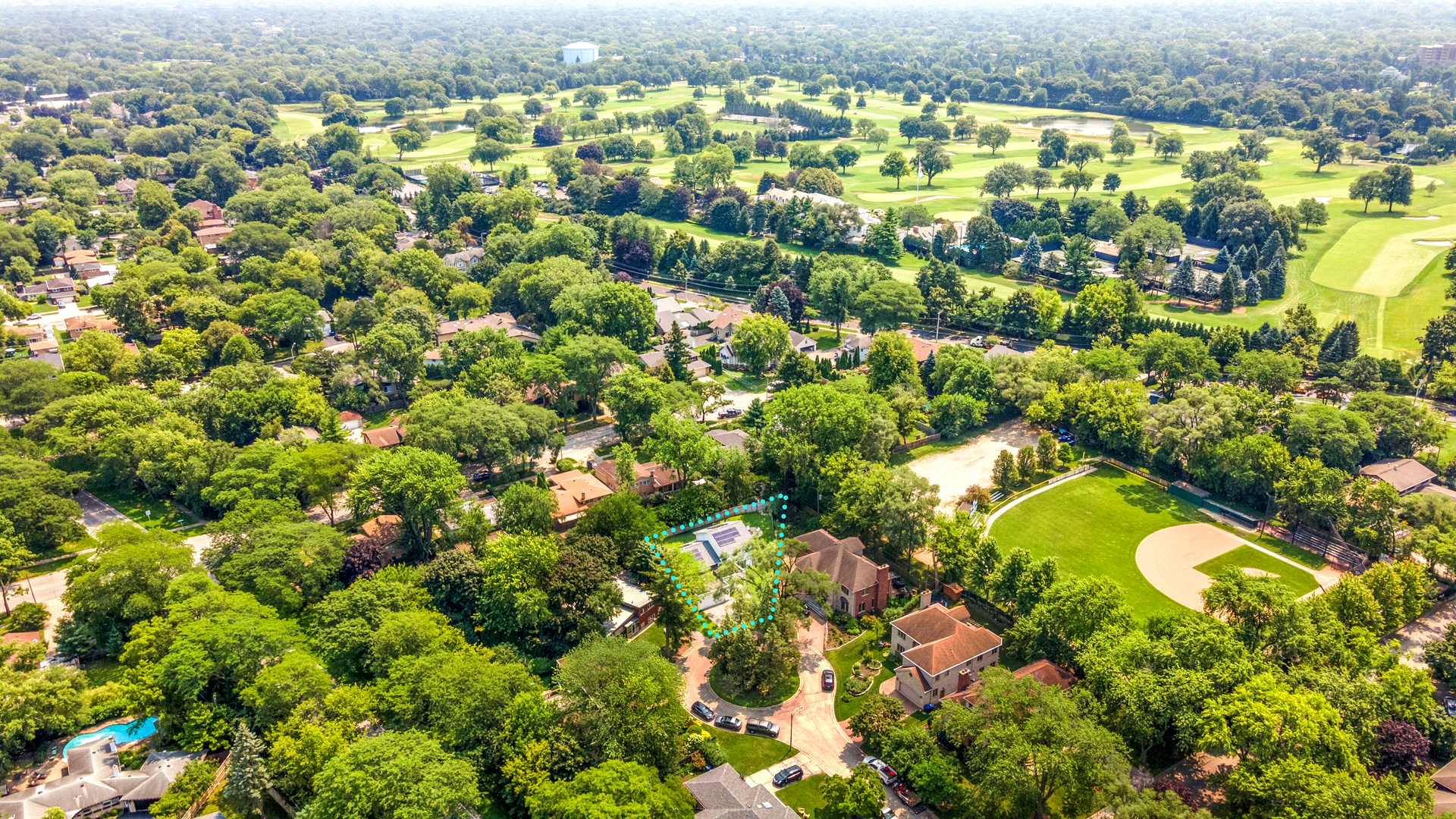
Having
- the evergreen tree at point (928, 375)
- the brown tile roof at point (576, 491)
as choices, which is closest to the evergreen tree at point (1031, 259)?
the evergreen tree at point (928, 375)

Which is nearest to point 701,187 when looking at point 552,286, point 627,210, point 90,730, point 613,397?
point 627,210

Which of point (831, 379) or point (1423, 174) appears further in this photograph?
point (1423, 174)

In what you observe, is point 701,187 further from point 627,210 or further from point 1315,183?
point 1315,183

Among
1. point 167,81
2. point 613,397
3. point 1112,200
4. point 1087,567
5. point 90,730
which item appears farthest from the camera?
point 167,81

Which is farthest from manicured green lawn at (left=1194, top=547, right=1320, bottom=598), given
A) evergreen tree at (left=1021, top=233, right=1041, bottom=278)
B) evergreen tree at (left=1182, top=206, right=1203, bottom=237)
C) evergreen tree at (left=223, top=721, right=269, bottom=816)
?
evergreen tree at (left=1182, top=206, right=1203, bottom=237)

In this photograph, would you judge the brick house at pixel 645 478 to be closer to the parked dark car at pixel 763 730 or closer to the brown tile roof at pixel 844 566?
the brown tile roof at pixel 844 566

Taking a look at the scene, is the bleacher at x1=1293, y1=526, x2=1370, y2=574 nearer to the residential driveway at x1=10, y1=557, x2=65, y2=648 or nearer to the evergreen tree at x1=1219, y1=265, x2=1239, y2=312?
the evergreen tree at x1=1219, y1=265, x2=1239, y2=312
